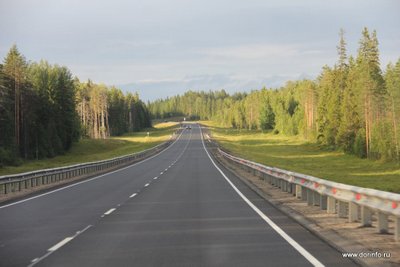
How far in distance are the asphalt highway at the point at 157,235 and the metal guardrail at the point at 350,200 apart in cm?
A: 118

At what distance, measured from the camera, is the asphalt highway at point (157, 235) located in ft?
30.1

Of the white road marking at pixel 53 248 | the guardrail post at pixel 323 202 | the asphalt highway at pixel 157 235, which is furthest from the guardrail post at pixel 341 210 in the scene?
the white road marking at pixel 53 248

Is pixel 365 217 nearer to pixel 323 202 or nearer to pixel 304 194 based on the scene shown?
pixel 323 202

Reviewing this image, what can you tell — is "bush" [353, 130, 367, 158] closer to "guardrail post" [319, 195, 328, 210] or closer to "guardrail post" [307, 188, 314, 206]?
"guardrail post" [307, 188, 314, 206]

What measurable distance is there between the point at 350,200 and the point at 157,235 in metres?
4.24

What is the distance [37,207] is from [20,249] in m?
8.63

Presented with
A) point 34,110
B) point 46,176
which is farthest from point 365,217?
point 34,110

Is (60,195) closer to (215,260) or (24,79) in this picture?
(215,260)

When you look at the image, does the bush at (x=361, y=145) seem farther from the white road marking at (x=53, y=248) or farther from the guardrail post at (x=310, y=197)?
the white road marking at (x=53, y=248)

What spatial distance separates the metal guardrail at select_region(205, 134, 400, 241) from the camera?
1008 cm

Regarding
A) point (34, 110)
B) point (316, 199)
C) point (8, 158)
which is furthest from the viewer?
point (34, 110)

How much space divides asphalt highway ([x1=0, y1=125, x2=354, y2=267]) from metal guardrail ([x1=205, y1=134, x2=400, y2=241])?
3.88ft

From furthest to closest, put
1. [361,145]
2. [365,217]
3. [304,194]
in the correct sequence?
[361,145] → [304,194] → [365,217]

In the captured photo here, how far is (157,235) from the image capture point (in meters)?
11.9
